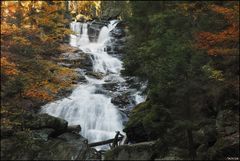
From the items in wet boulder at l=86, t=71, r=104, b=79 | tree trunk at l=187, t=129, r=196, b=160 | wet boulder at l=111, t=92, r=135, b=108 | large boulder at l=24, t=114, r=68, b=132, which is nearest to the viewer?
tree trunk at l=187, t=129, r=196, b=160

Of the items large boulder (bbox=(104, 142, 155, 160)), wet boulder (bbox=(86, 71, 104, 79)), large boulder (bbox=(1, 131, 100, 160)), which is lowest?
large boulder (bbox=(1, 131, 100, 160))

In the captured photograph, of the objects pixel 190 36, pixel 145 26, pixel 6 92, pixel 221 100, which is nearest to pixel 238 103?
pixel 221 100

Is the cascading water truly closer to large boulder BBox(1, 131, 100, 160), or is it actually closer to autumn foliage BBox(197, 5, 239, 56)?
large boulder BBox(1, 131, 100, 160)

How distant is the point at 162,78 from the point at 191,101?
2.52m

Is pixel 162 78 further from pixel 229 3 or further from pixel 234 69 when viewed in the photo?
pixel 229 3

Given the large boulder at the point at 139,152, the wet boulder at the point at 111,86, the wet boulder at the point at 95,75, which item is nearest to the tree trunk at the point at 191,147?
the large boulder at the point at 139,152

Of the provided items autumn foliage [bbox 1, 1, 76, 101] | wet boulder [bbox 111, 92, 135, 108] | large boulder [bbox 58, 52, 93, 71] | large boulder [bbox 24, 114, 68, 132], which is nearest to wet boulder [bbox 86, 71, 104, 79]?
large boulder [bbox 58, 52, 93, 71]

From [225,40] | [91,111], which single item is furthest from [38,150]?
[225,40]

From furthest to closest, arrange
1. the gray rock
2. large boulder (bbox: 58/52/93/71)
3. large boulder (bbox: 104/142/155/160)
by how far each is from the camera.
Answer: large boulder (bbox: 58/52/93/71) → the gray rock → large boulder (bbox: 104/142/155/160)

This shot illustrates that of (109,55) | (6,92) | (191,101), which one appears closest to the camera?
(191,101)

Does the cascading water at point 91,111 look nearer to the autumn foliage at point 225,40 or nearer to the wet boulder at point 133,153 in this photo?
the wet boulder at point 133,153

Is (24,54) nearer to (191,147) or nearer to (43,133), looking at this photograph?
(43,133)

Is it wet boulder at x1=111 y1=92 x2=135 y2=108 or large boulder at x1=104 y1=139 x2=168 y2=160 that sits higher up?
large boulder at x1=104 y1=139 x2=168 y2=160

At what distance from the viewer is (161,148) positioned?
528 inches
